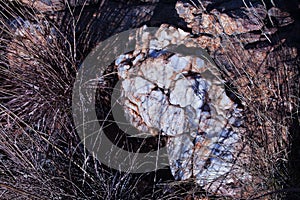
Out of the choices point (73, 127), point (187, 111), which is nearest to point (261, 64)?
point (187, 111)

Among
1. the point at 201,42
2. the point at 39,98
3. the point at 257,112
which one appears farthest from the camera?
the point at 39,98

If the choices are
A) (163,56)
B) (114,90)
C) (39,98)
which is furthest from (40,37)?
(163,56)

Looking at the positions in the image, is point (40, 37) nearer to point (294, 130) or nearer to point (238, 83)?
point (238, 83)

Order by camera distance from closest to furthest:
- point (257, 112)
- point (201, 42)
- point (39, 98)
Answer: point (257, 112)
point (201, 42)
point (39, 98)
